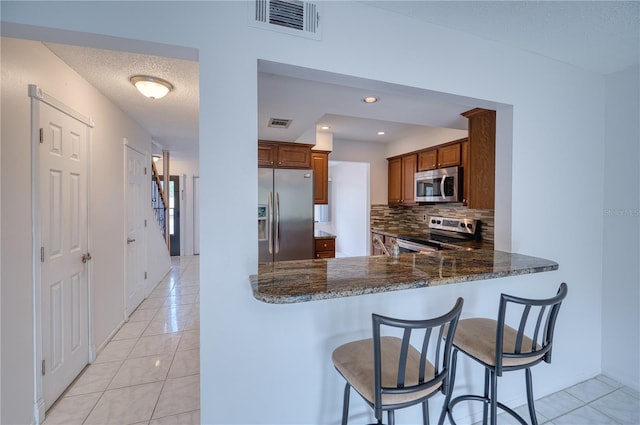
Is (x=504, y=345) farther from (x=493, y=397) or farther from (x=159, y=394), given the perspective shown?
(x=159, y=394)

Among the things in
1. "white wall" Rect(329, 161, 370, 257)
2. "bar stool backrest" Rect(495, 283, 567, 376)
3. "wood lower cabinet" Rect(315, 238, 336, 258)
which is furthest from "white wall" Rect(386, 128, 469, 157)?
"bar stool backrest" Rect(495, 283, 567, 376)

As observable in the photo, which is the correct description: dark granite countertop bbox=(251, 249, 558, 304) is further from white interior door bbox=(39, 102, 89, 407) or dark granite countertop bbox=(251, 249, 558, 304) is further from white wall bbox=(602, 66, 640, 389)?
white interior door bbox=(39, 102, 89, 407)

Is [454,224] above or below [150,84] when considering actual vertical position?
below

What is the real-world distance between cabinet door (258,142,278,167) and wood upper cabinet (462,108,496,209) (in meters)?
2.19

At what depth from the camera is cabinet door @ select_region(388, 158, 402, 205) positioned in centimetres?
478

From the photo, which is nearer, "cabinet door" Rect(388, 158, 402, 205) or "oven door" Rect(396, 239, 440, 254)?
"oven door" Rect(396, 239, 440, 254)

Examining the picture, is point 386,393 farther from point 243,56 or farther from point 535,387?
point 535,387

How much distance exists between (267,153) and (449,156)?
2391 mm

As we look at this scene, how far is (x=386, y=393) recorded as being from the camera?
1.04 m

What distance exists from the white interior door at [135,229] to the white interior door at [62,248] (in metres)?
0.98

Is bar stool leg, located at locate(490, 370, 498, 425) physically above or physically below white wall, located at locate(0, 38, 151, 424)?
below

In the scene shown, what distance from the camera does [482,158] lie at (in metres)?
2.57

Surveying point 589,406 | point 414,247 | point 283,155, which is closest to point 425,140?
point 414,247

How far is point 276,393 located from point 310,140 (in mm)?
2989
